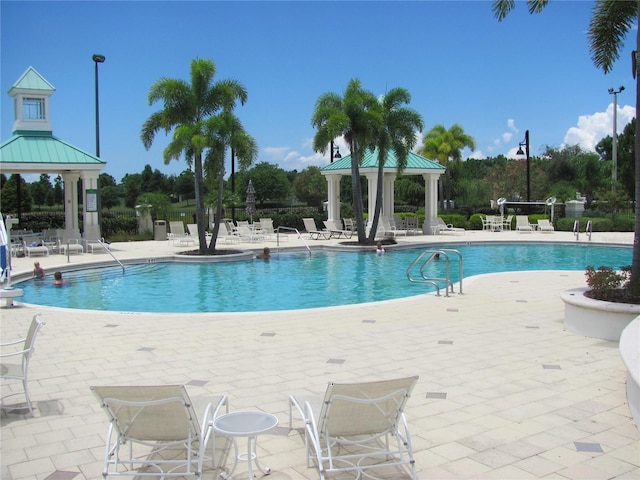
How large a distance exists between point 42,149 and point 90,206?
8.95 ft

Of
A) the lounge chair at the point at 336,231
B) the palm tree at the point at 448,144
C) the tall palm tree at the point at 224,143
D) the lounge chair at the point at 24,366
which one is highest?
the palm tree at the point at 448,144

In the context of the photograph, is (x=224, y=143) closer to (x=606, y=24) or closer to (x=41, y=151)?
(x=41, y=151)

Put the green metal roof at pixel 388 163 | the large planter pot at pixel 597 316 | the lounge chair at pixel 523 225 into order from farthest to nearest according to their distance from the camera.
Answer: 1. the lounge chair at pixel 523 225
2. the green metal roof at pixel 388 163
3. the large planter pot at pixel 597 316

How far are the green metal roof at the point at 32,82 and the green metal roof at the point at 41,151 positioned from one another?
5.44 ft

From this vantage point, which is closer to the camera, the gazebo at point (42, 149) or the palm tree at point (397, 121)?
the gazebo at point (42, 149)

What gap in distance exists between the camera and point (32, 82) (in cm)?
2247

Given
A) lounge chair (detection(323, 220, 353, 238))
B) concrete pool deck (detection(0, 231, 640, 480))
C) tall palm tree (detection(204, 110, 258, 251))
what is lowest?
concrete pool deck (detection(0, 231, 640, 480))

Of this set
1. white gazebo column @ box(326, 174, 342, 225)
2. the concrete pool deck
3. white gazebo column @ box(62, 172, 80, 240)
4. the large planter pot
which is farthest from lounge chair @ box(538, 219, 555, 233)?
the large planter pot

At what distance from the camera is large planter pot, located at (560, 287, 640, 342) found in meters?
7.52

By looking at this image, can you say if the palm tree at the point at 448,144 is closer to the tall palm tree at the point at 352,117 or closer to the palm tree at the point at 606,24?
the tall palm tree at the point at 352,117

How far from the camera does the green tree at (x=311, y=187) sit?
62.4 m

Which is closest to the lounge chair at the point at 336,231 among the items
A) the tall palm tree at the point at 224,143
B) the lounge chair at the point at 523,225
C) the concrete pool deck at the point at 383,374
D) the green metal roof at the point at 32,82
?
the tall palm tree at the point at 224,143

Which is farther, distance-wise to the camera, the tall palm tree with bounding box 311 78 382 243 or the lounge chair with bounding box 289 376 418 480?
the tall palm tree with bounding box 311 78 382 243

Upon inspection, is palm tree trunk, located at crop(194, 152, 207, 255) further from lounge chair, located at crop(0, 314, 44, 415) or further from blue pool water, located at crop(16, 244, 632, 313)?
lounge chair, located at crop(0, 314, 44, 415)
